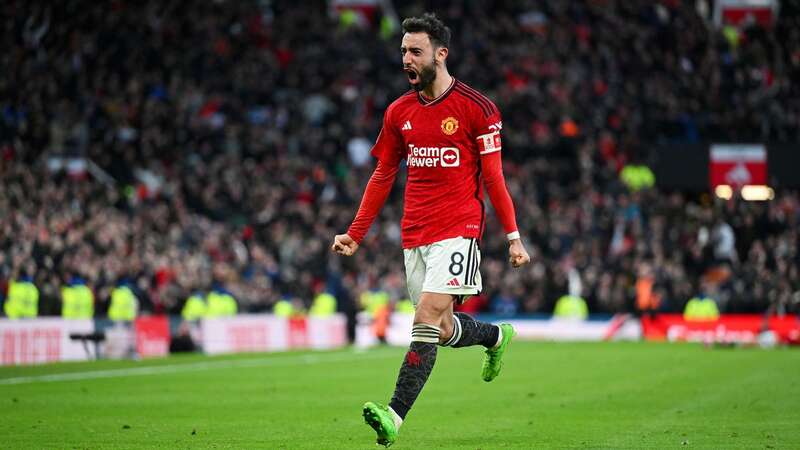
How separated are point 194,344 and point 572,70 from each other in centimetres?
1746

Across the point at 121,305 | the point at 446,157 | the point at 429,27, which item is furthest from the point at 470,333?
the point at 121,305

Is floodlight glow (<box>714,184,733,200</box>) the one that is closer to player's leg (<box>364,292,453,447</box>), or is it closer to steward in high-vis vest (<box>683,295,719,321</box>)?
steward in high-vis vest (<box>683,295,719,321</box>)

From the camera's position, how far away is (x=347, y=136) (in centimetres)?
3919

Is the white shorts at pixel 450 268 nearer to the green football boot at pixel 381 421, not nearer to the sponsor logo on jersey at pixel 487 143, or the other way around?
the sponsor logo on jersey at pixel 487 143

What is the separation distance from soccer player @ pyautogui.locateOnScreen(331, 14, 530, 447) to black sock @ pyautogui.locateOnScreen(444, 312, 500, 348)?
2cm

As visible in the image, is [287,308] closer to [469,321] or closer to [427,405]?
[427,405]

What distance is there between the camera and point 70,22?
3631 cm

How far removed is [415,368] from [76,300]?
1805 cm

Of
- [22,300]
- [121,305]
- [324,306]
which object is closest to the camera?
[22,300]

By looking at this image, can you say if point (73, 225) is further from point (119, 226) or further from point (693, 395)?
point (693, 395)

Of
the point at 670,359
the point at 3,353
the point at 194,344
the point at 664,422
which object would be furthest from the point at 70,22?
the point at 664,422

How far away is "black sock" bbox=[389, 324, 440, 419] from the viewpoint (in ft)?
27.3

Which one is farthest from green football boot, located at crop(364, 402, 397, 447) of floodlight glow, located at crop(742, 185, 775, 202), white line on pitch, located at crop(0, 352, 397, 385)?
floodlight glow, located at crop(742, 185, 775, 202)

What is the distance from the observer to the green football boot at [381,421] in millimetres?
7891
